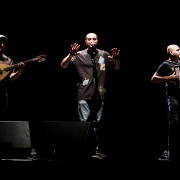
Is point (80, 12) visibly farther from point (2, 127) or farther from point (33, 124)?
point (2, 127)

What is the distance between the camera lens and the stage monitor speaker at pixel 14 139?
486 cm

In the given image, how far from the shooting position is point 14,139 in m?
4.90

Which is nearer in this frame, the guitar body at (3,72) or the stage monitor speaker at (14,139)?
the stage monitor speaker at (14,139)

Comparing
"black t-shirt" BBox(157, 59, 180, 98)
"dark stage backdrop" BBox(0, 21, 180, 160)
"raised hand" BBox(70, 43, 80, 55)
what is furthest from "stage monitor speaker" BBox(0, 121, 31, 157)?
"dark stage backdrop" BBox(0, 21, 180, 160)

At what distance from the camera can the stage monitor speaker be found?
15.9ft

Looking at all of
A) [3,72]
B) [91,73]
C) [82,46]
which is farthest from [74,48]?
[82,46]

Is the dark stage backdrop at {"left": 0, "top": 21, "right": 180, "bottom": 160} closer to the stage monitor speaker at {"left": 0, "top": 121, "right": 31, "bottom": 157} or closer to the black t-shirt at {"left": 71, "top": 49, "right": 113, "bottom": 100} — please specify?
the black t-shirt at {"left": 71, "top": 49, "right": 113, "bottom": 100}

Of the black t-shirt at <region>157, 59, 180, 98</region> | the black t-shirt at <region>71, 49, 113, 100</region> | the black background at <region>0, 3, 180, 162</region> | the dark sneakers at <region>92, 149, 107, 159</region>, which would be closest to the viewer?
the dark sneakers at <region>92, 149, 107, 159</region>

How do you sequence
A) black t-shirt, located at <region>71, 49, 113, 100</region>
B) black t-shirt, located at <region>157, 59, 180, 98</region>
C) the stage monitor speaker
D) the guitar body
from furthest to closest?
1. the guitar body
2. black t-shirt, located at <region>71, 49, 113, 100</region>
3. black t-shirt, located at <region>157, 59, 180, 98</region>
4. the stage monitor speaker

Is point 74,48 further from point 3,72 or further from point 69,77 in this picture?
point 69,77

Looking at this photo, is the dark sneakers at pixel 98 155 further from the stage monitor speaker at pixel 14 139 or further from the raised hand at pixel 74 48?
the raised hand at pixel 74 48

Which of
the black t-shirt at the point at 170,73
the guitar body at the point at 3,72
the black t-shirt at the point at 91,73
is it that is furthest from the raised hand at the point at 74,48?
the black t-shirt at the point at 170,73

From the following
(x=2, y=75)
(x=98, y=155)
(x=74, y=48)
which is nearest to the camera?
(x=98, y=155)

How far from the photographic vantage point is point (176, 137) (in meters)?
5.44
